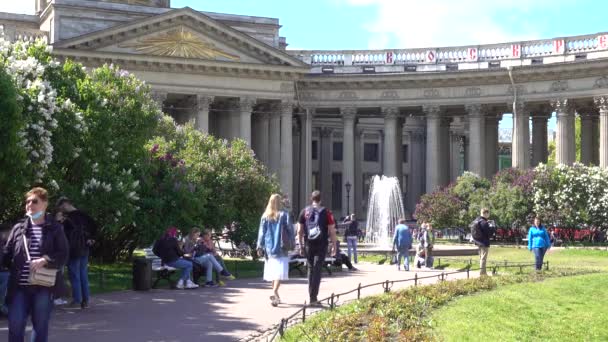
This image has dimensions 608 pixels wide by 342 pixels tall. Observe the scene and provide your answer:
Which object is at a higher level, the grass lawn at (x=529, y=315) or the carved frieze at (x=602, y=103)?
the carved frieze at (x=602, y=103)

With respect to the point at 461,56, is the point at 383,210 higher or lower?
lower

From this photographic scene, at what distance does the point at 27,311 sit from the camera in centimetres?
1209

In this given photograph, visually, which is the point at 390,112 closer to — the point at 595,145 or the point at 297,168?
the point at 297,168

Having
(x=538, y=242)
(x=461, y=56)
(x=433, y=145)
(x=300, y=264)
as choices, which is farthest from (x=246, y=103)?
(x=538, y=242)

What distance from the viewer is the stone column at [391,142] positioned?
210 feet

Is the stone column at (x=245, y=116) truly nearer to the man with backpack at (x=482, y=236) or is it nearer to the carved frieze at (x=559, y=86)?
the carved frieze at (x=559, y=86)

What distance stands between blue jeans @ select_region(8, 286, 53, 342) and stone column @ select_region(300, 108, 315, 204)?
53.4 metres

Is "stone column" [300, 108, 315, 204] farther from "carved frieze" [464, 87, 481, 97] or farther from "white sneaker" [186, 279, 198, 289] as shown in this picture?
"white sneaker" [186, 279, 198, 289]

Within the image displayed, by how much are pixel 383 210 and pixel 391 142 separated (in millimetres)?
6404

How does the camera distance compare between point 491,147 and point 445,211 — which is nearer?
point 445,211

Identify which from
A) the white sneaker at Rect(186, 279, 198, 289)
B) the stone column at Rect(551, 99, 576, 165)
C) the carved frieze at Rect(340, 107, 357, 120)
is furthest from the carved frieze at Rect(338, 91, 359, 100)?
the white sneaker at Rect(186, 279, 198, 289)

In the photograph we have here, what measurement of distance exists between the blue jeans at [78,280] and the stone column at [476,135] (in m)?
45.9

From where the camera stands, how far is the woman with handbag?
11.9 meters

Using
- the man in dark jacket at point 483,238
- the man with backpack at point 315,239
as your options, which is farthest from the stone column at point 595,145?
the man with backpack at point 315,239
